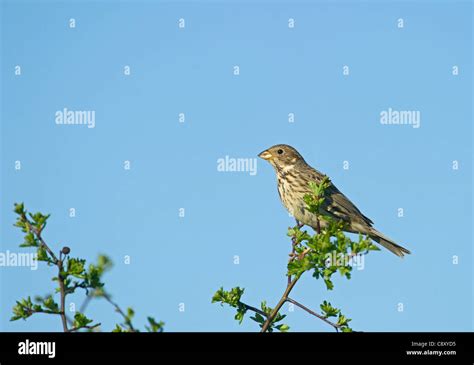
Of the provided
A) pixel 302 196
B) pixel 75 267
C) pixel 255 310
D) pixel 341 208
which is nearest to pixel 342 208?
pixel 341 208

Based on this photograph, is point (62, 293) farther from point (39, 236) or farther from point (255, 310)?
point (255, 310)

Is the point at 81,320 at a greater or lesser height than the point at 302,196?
lesser

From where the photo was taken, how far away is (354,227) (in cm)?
1108

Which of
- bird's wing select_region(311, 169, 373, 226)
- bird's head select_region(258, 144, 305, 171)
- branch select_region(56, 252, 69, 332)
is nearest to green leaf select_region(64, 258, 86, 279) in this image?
branch select_region(56, 252, 69, 332)

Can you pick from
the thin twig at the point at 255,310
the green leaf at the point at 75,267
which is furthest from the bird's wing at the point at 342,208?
the green leaf at the point at 75,267

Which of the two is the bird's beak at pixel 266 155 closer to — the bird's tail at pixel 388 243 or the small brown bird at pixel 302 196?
the small brown bird at pixel 302 196

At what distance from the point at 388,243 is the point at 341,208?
944 millimetres

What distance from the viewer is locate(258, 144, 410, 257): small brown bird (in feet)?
35.7

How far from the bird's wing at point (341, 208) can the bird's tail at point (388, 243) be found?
0.74 feet

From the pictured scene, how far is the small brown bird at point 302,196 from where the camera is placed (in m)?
10.9

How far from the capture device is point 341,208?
36.1ft
